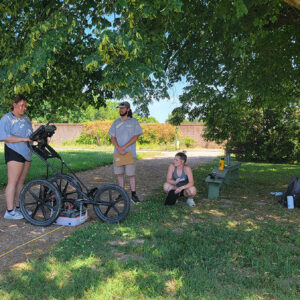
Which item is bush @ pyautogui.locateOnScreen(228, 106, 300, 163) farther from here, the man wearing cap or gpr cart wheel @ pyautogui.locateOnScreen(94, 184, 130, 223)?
gpr cart wheel @ pyautogui.locateOnScreen(94, 184, 130, 223)

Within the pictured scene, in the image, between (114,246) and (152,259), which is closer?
(152,259)

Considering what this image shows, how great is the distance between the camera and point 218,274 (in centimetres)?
297

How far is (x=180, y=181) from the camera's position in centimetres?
569

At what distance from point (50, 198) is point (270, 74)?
5608mm

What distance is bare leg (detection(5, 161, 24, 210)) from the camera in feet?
15.4

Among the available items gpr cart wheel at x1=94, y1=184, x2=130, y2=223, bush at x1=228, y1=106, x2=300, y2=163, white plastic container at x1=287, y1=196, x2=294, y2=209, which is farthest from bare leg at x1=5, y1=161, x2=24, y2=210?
bush at x1=228, y1=106, x2=300, y2=163

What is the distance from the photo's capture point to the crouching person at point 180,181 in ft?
18.5

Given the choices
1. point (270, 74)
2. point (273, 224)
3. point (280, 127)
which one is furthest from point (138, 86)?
point (280, 127)

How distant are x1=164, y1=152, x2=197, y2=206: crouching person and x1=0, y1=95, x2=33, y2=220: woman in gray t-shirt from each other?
237 cm

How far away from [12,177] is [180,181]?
8.86 feet

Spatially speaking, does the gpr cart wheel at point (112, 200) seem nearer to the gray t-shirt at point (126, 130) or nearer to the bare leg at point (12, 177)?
the bare leg at point (12, 177)

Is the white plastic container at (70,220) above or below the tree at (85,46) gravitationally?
below

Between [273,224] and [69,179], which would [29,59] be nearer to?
[69,179]

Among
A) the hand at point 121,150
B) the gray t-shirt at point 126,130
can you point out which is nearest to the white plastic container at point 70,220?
the hand at point 121,150
